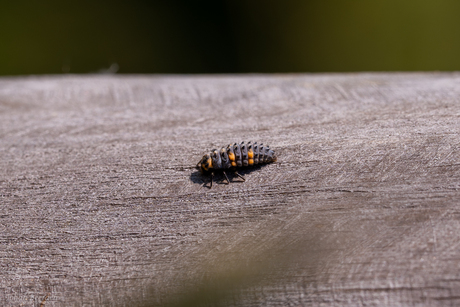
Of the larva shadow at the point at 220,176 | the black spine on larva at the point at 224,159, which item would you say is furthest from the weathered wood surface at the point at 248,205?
the black spine on larva at the point at 224,159

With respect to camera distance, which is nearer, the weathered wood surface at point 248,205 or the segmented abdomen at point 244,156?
the weathered wood surface at point 248,205

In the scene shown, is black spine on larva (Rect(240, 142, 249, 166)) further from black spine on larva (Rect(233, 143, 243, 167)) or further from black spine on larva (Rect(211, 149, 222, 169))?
black spine on larva (Rect(211, 149, 222, 169))

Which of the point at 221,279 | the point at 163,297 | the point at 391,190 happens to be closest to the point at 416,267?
the point at 391,190

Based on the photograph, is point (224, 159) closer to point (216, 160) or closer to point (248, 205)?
point (216, 160)

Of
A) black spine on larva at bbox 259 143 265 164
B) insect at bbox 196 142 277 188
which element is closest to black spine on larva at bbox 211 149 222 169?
insect at bbox 196 142 277 188

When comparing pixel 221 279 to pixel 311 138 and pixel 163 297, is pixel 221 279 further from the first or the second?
pixel 311 138

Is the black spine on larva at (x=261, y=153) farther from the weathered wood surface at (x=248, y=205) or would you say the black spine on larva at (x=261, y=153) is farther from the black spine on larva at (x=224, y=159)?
the black spine on larva at (x=224, y=159)

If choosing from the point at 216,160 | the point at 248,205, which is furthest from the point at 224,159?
the point at 248,205
